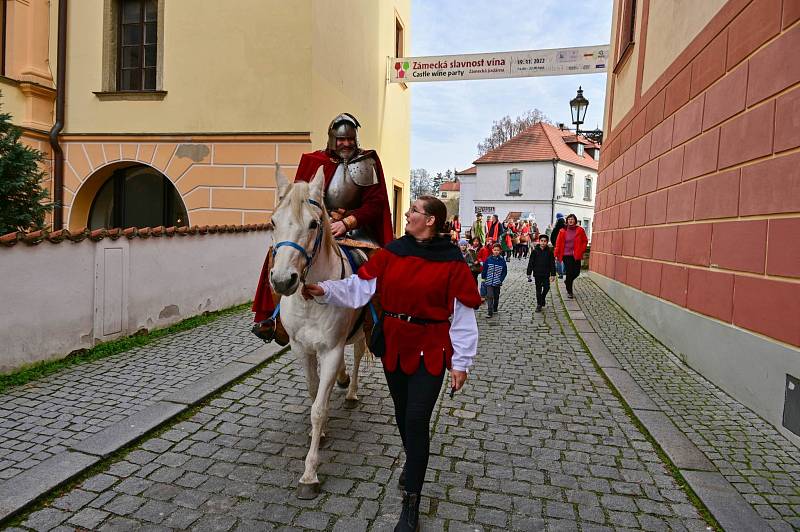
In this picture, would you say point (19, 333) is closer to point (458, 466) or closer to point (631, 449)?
point (458, 466)

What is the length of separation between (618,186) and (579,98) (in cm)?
469

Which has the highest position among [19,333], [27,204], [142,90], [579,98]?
[579,98]

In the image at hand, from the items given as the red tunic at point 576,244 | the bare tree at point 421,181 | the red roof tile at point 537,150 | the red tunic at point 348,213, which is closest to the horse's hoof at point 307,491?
the red tunic at point 348,213

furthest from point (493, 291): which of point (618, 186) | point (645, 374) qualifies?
point (618, 186)

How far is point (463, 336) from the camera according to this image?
2.81 m

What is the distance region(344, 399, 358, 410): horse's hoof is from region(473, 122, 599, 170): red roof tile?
40.8m

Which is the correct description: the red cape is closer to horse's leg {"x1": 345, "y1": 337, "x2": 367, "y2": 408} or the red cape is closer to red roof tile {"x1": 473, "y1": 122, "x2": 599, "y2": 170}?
horse's leg {"x1": 345, "y1": 337, "x2": 367, "y2": 408}

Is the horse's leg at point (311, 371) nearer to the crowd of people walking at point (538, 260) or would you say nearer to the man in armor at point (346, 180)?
the man in armor at point (346, 180)

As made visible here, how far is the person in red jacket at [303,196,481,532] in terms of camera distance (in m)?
2.79

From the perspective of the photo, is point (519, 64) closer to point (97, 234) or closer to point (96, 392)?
point (97, 234)

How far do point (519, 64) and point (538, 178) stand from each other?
98.5 feet

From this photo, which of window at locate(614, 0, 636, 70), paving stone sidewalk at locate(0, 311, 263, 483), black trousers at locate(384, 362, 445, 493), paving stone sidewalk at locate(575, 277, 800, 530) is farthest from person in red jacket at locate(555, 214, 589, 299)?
black trousers at locate(384, 362, 445, 493)

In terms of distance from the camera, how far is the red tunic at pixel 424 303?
279cm

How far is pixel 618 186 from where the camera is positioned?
38.2ft
